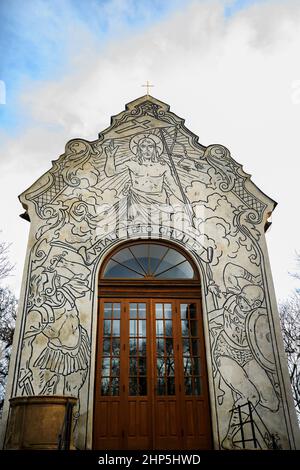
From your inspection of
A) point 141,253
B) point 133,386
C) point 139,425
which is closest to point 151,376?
point 133,386

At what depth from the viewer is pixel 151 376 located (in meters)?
7.55

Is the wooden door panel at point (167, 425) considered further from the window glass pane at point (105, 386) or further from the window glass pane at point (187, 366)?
the window glass pane at point (105, 386)

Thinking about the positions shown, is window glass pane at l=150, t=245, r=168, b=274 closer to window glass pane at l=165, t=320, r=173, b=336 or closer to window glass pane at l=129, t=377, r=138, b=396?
window glass pane at l=165, t=320, r=173, b=336

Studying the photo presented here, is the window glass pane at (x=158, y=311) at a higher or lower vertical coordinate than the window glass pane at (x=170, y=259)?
lower

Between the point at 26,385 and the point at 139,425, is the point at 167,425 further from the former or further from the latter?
the point at 26,385

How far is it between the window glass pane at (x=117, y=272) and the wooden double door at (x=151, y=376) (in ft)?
1.85

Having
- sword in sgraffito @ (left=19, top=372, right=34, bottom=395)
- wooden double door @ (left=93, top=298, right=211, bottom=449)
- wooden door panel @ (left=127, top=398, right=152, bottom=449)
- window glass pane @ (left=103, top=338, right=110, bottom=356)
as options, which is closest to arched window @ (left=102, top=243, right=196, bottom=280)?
wooden double door @ (left=93, top=298, right=211, bottom=449)

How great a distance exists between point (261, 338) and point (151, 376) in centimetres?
233

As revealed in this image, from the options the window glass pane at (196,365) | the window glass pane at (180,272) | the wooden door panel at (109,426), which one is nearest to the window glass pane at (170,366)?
the window glass pane at (196,365)

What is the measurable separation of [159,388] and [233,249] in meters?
3.39

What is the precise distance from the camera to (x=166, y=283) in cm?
845

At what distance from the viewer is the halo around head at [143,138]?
33.4 ft

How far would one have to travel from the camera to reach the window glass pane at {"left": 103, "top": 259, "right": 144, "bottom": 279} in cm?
857

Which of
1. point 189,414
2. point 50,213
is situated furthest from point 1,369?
point 189,414
